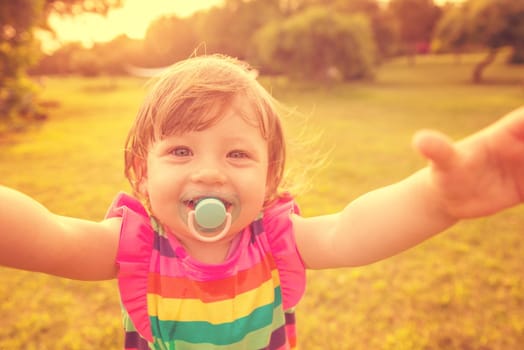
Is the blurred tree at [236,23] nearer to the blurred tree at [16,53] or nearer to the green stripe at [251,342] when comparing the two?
the blurred tree at [16,53]

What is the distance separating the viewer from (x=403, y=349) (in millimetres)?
2441

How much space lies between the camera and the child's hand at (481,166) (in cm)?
89

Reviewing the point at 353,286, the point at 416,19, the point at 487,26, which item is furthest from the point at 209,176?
the point at 416,19

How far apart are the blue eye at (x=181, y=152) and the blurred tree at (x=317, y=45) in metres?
15.9

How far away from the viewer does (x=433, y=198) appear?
1.03m

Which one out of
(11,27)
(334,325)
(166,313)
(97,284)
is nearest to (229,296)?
(166,313)

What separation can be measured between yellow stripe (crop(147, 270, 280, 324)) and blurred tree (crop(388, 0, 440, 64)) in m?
38.5

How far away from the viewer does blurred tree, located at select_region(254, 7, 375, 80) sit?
54.7ft

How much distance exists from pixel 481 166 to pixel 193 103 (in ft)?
2.54

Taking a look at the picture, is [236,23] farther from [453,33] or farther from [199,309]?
[199,309]

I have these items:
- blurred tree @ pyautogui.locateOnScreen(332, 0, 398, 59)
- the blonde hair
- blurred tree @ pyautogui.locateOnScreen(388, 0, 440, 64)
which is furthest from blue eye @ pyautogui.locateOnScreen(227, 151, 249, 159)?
blurred tree @ pyautogui.locateOnScreen(388, 0, 440, 64)

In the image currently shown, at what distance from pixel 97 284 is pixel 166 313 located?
2.14 m

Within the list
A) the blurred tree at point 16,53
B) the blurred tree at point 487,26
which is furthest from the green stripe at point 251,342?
the blurred tree at point 487,26

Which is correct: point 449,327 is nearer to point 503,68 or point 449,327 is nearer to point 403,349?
point 403,349
